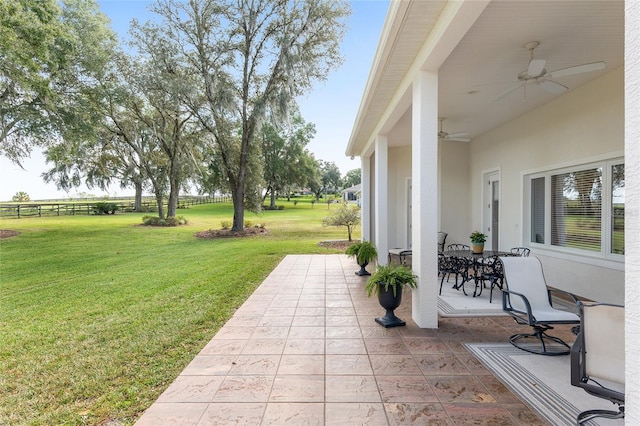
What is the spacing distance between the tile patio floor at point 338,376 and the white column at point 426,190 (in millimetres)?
358

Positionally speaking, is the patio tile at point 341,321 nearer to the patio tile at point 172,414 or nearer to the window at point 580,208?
the patio tile at point 172,414

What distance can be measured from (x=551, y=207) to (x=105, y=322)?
6.98 m

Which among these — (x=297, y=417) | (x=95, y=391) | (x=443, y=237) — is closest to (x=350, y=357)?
(x=297, y=417)

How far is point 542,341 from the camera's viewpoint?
3.19 meters

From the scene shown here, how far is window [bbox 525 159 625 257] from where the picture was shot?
4609mm

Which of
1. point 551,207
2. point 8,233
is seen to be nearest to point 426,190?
point 551,207

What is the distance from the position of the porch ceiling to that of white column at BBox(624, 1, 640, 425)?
6.64ft

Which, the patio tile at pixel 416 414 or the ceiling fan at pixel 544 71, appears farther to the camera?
the ceiling fan at pixel 544 71

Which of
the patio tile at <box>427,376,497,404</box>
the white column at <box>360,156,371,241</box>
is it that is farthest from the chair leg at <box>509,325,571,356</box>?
the white column at <box>360,156,371,241</box>

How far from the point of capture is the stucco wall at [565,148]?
4.52 meters

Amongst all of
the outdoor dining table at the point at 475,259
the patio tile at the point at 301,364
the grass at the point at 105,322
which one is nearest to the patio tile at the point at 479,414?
the patio tile at the point at 301,364

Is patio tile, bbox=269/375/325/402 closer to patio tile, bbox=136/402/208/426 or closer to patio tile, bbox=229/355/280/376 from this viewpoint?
patio tile, bbox=229/355/280/376

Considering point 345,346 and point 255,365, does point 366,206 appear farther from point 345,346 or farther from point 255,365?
point 255,365

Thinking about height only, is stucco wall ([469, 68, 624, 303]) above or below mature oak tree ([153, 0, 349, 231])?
below
